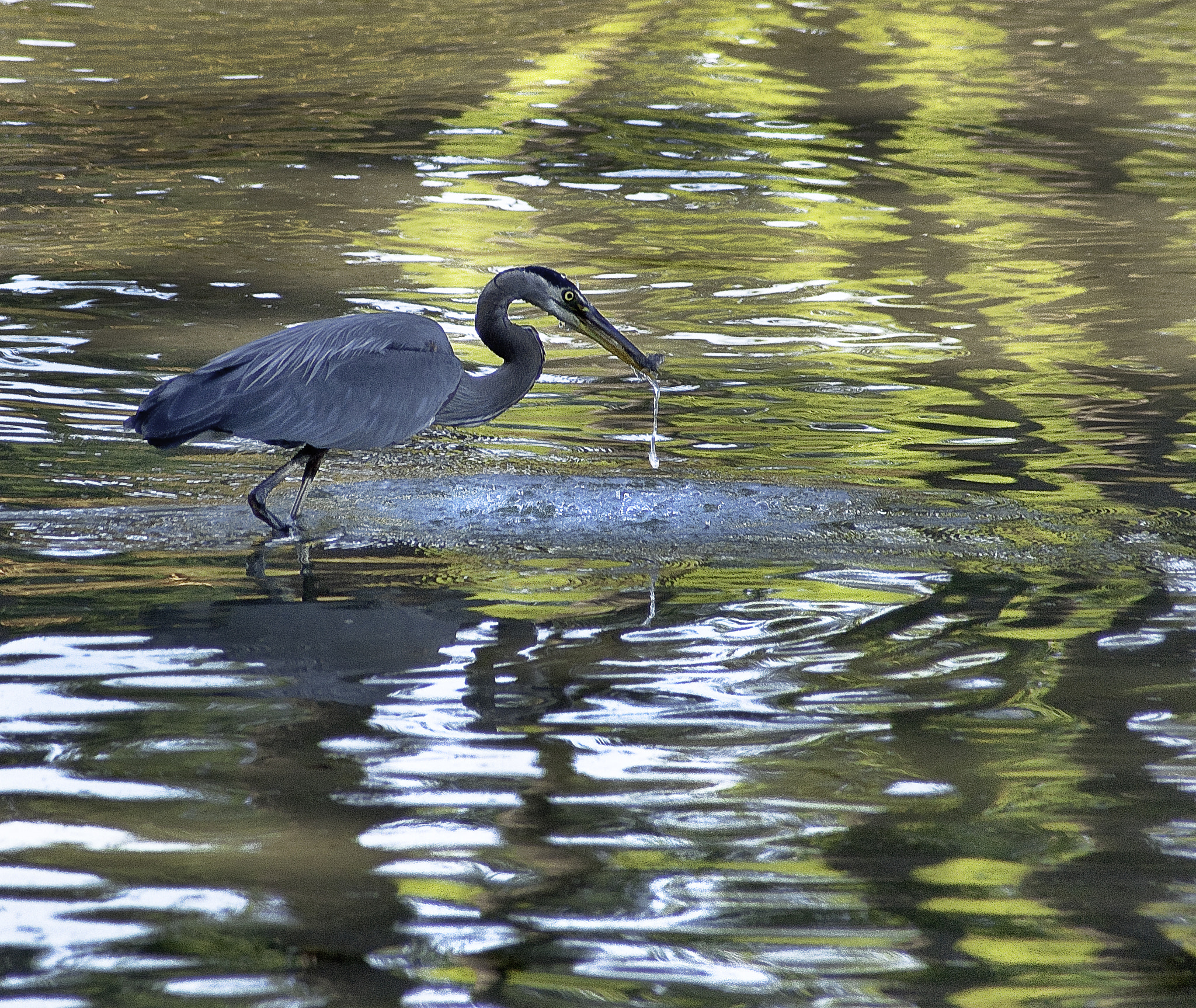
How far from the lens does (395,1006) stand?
→ 364 cm

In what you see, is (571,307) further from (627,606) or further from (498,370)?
(627,606)

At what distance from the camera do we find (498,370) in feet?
26.8

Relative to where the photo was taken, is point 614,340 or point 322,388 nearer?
point 322,388

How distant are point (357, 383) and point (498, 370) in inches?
32.8

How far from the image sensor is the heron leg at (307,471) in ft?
24.7

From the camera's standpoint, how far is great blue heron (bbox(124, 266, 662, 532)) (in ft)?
23.9

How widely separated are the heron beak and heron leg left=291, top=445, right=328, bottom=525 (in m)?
1.40

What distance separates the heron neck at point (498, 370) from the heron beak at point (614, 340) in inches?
9.6

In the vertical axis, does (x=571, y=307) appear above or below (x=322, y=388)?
above

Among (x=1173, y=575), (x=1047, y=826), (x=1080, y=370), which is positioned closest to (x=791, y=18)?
(x=1080, y=370)

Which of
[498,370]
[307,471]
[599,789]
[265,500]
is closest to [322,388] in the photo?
[307,471]

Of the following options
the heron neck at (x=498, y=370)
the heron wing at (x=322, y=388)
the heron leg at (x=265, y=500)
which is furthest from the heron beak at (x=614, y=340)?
the heron leg at (x=265, y=500)

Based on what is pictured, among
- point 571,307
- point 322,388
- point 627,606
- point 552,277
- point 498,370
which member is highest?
point 552,277

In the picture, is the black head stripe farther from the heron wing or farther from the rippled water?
the rippled water
